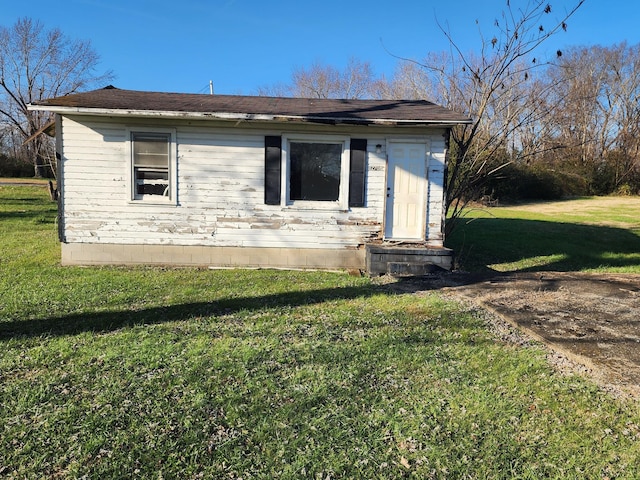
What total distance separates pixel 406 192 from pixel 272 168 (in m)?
2.52

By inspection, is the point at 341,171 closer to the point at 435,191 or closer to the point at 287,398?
the point at 435,191

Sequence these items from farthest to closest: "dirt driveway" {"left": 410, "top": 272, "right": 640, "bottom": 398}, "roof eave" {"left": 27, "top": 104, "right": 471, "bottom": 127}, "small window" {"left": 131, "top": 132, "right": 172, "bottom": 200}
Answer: "small window" {"left": 131, "top": 132, "right": 172, "bottom": 200} < "roof eave" {"left": 27, "top": 104, "right": 471, "bottom": 127} < "dirt driveway" {"left": 410, "top": 272, "right": 640, "bottom": 398}

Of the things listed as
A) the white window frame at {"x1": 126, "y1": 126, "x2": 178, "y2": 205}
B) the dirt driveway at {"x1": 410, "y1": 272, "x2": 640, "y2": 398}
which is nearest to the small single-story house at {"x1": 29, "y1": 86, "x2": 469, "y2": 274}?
the white window frame at {"x1": 126, "y1": 126, "x2": 178, "y2": 205}

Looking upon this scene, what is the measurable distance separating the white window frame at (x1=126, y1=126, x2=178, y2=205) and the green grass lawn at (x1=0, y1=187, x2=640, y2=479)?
2.86 m

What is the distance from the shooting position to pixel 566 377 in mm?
3617

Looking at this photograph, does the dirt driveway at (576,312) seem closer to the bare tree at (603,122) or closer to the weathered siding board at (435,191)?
the weathered siding board at (435,191)

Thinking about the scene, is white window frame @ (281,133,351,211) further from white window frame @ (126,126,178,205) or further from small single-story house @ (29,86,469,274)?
white window frame @ (126,126,178,205)

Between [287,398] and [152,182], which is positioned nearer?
[287,398]

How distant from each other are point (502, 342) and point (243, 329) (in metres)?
2.67

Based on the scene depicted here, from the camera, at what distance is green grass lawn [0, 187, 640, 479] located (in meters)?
2.54

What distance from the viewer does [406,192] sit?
8.22 m

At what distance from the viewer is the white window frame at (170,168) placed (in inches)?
312

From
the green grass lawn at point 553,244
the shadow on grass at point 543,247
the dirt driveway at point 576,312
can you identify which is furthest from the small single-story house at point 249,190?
the shadow on grass at point 543,247

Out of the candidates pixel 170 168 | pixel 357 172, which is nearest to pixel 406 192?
pixel 357 172
